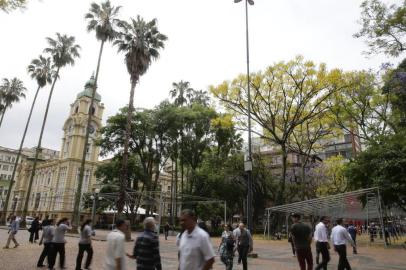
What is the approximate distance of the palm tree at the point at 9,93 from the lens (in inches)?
1770

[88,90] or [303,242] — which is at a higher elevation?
[88,90]

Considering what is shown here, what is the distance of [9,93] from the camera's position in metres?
45.2

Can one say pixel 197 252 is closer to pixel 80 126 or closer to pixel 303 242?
pixel 303 242

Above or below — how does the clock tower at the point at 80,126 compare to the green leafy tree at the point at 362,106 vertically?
above

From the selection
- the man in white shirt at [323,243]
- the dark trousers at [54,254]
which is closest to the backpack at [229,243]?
the man in white shirt at [323,243]

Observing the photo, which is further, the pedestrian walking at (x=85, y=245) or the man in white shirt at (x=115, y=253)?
the pedestrian walking at (x=85, y=245)

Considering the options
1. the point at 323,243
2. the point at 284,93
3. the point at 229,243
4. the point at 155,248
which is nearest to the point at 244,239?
the point at 229,243

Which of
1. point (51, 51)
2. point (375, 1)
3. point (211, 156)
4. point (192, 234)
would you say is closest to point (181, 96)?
point (211, 156)

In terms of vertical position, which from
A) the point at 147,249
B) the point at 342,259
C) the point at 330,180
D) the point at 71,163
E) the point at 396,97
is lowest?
the point at 342,259

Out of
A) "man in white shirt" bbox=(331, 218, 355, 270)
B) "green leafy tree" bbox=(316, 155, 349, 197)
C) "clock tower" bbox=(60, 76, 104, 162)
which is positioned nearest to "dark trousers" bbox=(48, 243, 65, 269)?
"man in white shirt" bbox=(331, 218, 355, 270)

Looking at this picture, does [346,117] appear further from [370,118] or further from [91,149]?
[91,149]

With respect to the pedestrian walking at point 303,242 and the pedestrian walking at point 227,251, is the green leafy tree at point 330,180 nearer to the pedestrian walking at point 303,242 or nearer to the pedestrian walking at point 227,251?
the pedestrian walking at point 227,251

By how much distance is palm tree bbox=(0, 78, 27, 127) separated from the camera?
44969 millimetres

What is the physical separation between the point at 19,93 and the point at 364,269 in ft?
154
